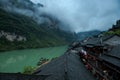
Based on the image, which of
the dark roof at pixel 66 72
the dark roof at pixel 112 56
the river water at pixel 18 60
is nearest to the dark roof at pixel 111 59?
the dark roof at pixel 112 56

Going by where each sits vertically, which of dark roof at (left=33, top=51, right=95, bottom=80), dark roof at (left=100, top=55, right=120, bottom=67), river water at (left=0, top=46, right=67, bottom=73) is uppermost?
dark roof at (left=100, top=55, right=120, bottom=67)

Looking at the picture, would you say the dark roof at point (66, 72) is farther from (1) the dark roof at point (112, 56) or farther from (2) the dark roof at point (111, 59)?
(1) the dark roof at point (112, 56)

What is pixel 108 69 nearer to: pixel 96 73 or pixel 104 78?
pixel 96 73

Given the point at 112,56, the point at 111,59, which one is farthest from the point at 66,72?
the point at 112,56

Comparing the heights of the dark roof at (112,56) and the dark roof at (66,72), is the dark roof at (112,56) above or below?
above

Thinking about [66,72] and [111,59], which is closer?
[66,72]

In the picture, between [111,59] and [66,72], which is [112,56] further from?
[66,72]

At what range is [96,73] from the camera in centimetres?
2409

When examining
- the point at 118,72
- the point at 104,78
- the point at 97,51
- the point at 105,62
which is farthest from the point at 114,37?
the point at 104,78

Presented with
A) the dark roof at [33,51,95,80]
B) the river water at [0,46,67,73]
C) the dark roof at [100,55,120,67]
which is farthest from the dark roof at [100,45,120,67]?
the river water at [0,46,67,73]

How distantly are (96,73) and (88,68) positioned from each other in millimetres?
2474

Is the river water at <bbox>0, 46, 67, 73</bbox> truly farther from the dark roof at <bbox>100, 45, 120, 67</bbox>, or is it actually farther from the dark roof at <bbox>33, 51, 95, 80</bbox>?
the dark roof at <bbox>33, 51, 95, 80</bbox>

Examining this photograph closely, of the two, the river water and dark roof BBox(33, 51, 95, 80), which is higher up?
→ dark roof BBox(33, 51, 95, 80)

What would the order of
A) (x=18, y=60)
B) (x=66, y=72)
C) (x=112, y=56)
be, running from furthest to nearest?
(x=18, y=60) → (x=112, y=56) → (x=66, y=72)
